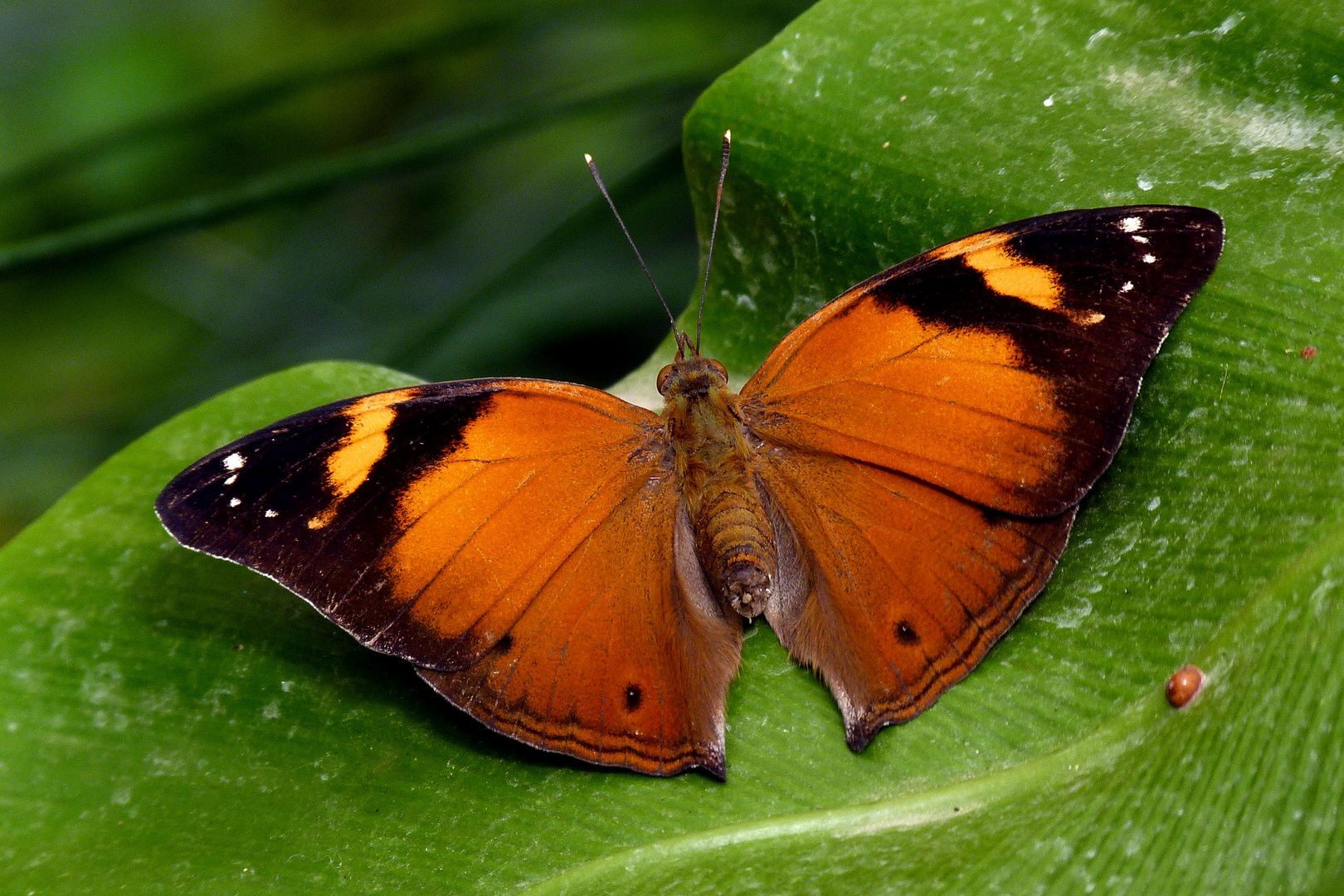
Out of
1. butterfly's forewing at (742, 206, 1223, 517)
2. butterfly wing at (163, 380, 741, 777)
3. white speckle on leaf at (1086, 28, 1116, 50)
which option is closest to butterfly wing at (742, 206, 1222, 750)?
butterfly's forewing at (742, 206, 1223, 517)

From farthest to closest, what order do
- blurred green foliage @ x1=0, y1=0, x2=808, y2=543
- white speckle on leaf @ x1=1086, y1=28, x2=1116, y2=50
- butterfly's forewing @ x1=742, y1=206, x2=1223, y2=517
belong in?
blurred green foliage @ x1=0, y1=0, x2=808, y2=543 < white speckle on leaf @ x1=1086, y1=28, x2=1116, y2=50 < butterfly's forewing @ x1=742, y1=206, x2=1223, y2=517

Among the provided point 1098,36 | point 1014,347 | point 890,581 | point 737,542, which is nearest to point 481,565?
point 737,542

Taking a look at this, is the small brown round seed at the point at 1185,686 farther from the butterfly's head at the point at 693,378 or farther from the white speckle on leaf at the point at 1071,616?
the butterfly's head at the point at 693,378

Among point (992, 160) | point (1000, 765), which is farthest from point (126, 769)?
point (992, 160)

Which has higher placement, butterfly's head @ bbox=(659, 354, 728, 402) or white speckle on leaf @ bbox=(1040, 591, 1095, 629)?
butterfly's head @ bbox=(659, 354, 728, 402)

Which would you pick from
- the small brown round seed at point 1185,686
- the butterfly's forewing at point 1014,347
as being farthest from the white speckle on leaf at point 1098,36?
the small brown round seed at point 1185,686

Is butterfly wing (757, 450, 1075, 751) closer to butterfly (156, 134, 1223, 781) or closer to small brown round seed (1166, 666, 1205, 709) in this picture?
butterfly (156, 134, 1223, 781)

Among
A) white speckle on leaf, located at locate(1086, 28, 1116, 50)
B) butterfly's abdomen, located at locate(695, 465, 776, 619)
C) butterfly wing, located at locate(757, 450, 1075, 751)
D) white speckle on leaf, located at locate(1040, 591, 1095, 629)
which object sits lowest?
white speckle on leaf, located at locate(1040, 591, 1095, 629)
